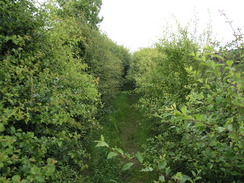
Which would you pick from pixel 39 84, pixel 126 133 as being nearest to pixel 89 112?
pixel 39 84

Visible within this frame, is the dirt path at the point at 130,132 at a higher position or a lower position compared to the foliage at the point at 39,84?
lower

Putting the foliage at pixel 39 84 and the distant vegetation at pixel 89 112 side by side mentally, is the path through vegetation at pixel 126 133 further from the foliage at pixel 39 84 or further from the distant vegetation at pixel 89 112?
the foliage at pixel 39 84

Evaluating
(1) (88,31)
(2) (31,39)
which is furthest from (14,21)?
(1) (88,31)

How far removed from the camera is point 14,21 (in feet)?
12.7

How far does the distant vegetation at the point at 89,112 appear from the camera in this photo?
186cm

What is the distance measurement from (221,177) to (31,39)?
427cm

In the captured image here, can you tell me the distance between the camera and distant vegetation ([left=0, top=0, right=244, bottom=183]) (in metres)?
1.86

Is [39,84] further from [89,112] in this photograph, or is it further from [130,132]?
[130,132]

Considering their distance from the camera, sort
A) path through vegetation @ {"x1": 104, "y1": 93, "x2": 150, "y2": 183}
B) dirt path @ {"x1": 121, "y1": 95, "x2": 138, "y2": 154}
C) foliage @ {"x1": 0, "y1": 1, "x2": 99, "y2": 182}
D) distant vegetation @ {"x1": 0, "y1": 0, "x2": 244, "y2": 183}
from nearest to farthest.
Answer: distant vegetation @ {"x1": 0, "y1": 0, "x2": 244, "y2": 183}, foliage @ {"x1": 0, "y1": 1, "x2": 99, "y2": 182}, path through vegetation @ {"x1": 104, "y1": 93, "x2": 150, "y2": 183}, dirt path @ {"x1": 121, "y1": 95, "x2": 138, "y2": 154}

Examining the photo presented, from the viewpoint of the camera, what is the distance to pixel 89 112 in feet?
17.8

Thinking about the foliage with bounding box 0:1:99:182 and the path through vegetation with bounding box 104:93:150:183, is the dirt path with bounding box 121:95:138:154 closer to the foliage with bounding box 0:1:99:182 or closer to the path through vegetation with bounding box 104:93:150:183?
the path through vegetation with bounding box 104:93:150:183

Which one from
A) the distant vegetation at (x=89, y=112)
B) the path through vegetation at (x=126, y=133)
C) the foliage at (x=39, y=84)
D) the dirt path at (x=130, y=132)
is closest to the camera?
the distant vegetation at (x=89, y=112)

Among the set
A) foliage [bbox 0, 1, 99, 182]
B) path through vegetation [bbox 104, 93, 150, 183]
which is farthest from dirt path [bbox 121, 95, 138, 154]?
foliage [bbox 0, 1, 99, 182]

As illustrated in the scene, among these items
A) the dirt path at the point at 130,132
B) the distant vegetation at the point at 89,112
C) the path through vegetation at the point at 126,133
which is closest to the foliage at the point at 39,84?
the distant vegetation at the point at 89,112
